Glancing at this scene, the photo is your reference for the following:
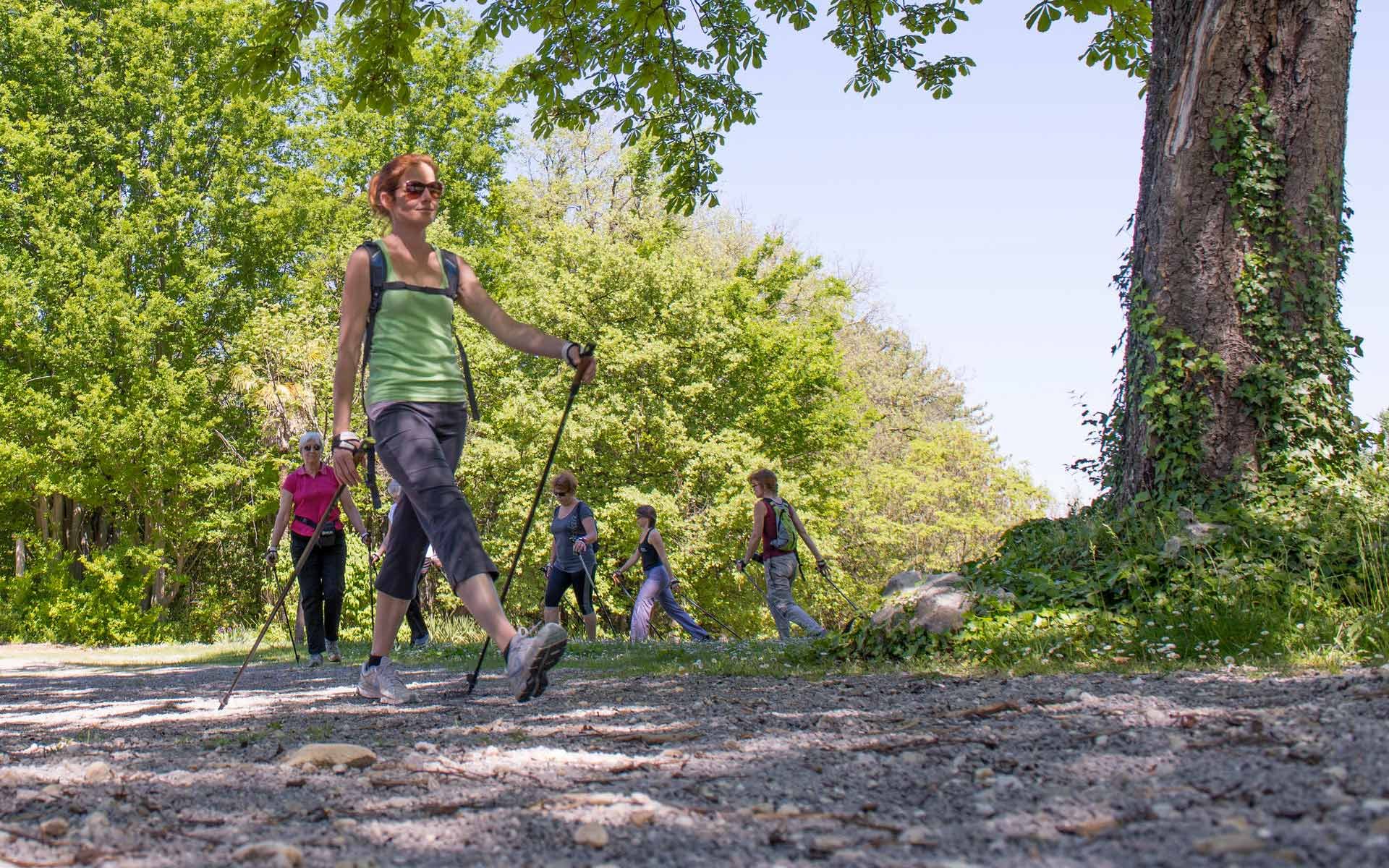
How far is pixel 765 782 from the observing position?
126 inches

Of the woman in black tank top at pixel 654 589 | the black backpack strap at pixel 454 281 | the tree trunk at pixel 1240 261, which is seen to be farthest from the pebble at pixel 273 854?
the woman in black tank top at pixel 654 589

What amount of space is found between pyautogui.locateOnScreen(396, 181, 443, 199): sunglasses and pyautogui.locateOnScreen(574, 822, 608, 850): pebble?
129 inches

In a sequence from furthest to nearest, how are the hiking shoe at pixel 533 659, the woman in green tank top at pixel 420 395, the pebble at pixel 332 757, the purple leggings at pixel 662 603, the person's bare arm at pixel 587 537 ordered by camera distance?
the purple leggings at pixel 662 603 < the person's bare arm at pixel 587 537 < the woman in green tank top at pixel 420 395 < the hiking shoe at pixel 533 659 < the pebble at pixel 332 757

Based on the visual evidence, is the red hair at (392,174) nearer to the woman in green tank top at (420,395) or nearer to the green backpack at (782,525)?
the woman in green tank top at (420,395)

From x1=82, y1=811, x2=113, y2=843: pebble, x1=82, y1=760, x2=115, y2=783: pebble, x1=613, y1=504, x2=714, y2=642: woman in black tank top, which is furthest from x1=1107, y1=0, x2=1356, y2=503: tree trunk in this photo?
x1=613, y1=504, x2=714, y2=642: woman in black tank top

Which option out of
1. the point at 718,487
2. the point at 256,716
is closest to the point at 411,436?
the point at 256,716

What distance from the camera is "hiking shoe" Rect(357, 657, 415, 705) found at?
220 inches

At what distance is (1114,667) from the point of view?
216 inches

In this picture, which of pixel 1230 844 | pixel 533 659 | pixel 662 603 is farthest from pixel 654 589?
pixel 1230 844

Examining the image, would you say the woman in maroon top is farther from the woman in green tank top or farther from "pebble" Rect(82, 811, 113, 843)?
"pebble" Rect(82, 811, 113, 843)

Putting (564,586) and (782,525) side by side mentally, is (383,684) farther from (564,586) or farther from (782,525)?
(564,586)

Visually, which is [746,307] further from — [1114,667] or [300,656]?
[1114,667]

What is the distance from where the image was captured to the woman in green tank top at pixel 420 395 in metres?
4.68

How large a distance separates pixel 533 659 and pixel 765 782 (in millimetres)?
1494
